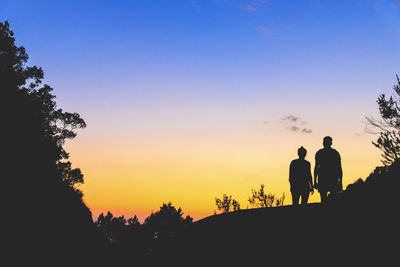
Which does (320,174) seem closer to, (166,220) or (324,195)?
(324,195)

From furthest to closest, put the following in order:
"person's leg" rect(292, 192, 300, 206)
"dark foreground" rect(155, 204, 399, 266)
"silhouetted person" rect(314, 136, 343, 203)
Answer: "person's leg" rect(292, 192, 300, 206)
"silhouetted person" rect(314, 136, 343, 203)
"dark foreground" rect(155, 204, 399, 266)

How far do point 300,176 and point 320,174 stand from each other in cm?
57

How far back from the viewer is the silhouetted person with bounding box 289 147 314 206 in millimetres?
9562

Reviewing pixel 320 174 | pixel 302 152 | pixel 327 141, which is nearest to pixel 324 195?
pixel 320 174

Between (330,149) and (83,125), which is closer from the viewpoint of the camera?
(330,149)

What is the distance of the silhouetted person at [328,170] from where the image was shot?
9.26 metres

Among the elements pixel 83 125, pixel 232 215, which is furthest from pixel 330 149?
pixel 83 125

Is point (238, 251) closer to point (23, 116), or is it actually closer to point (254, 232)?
point (254, 232)

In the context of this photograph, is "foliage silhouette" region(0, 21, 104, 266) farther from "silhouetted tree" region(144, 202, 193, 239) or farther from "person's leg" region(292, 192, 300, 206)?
"silhouetted tree" region(144, 202, 193, 239)

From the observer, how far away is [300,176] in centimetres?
958

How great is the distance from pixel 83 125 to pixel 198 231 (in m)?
23.8

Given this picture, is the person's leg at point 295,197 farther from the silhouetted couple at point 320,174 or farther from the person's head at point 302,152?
the person's head at point 302,152

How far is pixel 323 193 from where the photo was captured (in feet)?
31.1

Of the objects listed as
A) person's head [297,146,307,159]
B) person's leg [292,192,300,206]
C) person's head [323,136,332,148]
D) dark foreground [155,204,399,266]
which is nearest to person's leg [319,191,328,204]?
dark foreground [155,204,399,266]
